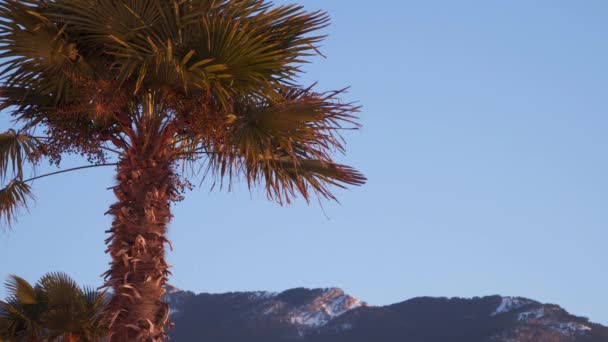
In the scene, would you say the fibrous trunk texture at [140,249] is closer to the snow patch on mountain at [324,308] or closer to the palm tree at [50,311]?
the palm tree at [50,311]

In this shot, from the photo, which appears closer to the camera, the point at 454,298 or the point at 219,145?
the point at 219,145

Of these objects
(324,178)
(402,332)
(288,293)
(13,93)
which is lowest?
(324,178)

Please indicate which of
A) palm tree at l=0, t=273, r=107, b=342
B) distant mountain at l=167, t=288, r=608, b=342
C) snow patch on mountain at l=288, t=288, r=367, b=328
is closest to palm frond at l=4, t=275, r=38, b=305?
palm tree at l=0, t=273, r=107, b=342

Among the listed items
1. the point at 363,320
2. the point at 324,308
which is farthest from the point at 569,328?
the point at 324,308

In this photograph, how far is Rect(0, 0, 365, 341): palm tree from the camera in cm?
739

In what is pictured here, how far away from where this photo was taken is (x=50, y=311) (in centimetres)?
1288

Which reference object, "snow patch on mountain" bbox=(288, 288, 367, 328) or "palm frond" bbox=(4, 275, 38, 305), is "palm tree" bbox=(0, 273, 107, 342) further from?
"snow patch on mountain" bbox=(288, 288, 367, 328)

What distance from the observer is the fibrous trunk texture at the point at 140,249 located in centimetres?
747

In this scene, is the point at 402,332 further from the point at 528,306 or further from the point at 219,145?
the point at 219,145

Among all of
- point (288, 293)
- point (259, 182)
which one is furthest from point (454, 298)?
point (259, 182)

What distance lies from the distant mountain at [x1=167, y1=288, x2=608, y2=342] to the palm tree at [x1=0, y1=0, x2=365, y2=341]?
9560cm

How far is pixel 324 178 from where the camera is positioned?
880 centimetres

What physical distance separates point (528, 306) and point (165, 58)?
359ft

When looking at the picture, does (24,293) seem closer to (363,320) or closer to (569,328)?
(569,328)
